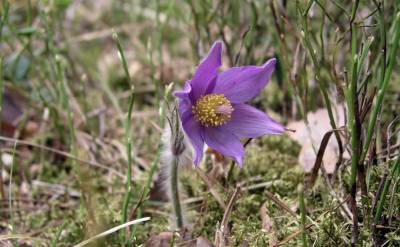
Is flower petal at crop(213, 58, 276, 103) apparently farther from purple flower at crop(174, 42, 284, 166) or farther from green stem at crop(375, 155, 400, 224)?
green stem at crop(375, 155, 400, 224)

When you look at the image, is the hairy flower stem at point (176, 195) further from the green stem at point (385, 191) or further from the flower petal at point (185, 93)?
the green stem at point (385, 191)

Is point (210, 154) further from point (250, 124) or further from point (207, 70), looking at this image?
point (207, 70)

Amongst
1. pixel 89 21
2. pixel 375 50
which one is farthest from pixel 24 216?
pixel 89 21

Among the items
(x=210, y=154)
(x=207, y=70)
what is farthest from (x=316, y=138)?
(x=207, y=70)

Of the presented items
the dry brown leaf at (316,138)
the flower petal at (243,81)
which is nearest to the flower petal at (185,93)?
the flower petal at (243,81)

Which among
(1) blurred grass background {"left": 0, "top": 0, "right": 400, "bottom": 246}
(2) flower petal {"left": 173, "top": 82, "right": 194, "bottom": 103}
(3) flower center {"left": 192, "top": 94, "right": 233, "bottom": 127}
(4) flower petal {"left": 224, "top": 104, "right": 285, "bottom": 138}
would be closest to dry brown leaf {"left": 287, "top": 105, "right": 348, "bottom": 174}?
(1) blurred grass background {"left": 0, "top": 0, "right": 400, "bottom": 246}

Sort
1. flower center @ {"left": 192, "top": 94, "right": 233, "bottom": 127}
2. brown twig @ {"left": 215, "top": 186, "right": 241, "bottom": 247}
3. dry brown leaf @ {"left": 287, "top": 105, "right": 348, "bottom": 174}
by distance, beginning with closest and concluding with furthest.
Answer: brown twig @ {"left": 215, "top": 186, "right": 241, "bottom": 247} → flower center @ {"left": 192, "top": 94, "right": 233, "bottom": 127} → dry brown leaf @ {"left": 287, "top": 105, "right": 348, "bottom": 174}
